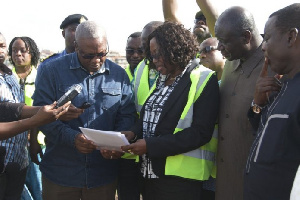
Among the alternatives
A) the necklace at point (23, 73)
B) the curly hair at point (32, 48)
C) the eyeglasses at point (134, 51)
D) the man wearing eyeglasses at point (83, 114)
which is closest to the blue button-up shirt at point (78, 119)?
the man wearing eyeglasses at point (83, 114)

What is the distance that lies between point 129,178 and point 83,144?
672 mm

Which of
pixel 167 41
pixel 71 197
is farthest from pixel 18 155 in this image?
pixel 167 41

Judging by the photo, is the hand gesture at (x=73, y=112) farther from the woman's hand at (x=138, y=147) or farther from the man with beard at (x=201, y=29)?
the man with beard at (x=201, y=29)

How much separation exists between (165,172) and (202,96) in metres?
0.65

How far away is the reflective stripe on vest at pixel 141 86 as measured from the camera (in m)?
3.51

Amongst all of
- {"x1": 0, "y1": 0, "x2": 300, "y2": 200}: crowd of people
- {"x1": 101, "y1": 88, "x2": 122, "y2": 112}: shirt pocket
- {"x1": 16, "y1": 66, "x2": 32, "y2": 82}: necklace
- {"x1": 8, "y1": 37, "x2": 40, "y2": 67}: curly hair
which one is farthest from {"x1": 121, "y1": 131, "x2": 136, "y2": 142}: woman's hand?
{"x1": 8, "y1": 37, "x2": 40, "y2": 67}: curly hair

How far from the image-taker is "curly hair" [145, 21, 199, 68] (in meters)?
2.98

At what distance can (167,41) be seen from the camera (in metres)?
2.99

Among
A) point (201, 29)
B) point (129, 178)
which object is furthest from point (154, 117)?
point (201, 29)

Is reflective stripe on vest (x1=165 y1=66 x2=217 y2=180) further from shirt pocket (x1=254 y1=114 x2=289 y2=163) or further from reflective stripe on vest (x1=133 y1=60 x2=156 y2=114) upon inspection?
shirt pocket (x1=254 y1=114 x2=289 y2=163)

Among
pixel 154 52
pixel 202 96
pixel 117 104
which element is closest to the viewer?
pixel 202 96

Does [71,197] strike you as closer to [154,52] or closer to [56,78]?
[56,78]

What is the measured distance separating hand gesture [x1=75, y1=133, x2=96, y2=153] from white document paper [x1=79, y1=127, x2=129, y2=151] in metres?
0.03

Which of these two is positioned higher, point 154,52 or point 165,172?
point 154,52
